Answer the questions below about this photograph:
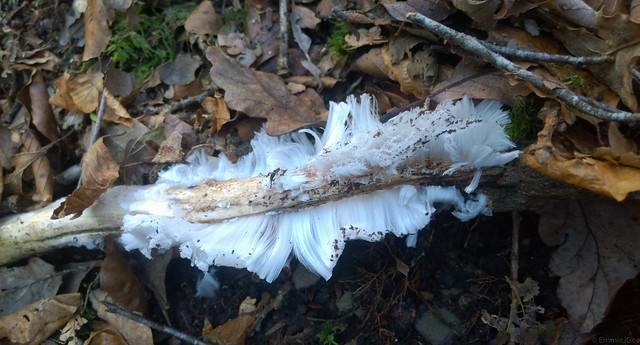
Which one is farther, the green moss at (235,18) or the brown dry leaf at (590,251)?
the green moss at (235,18)

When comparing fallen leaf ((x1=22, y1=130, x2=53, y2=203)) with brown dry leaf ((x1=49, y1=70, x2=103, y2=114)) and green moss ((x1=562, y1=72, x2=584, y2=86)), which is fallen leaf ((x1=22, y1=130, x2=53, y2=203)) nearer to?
brown dry leaf ((x1=49, y1=70, x2=103, y2=114))

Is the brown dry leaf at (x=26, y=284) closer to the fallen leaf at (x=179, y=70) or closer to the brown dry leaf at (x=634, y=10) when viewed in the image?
the fallen leaf at (x=179, y=70)

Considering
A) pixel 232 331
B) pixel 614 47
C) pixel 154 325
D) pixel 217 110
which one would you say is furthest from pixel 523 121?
pixel 154 325

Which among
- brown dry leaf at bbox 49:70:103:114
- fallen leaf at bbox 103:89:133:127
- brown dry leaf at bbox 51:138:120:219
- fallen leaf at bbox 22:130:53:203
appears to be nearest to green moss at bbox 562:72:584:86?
brown dry leaf at bbox 51:138:120:219

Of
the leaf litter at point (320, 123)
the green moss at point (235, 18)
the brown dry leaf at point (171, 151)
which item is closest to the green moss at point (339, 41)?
the leaf litter at point (320, 123)

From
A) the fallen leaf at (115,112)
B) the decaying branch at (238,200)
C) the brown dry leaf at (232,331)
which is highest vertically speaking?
the fallen leaf at (115,112)

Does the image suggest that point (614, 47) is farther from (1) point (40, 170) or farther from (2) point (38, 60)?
(2) point (38, 60)

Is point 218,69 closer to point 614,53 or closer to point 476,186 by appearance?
point 476,186
